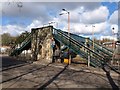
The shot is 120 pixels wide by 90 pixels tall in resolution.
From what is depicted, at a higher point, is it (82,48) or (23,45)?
(23,45)

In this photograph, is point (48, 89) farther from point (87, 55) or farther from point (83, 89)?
point (87, 55)

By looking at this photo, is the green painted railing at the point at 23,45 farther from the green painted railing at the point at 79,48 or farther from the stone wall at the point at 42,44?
the green painted railing at the point at 79,48

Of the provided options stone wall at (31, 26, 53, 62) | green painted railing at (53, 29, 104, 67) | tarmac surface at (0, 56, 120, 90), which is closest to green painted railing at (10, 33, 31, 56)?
stone wall at (31, 26, 53, 62)

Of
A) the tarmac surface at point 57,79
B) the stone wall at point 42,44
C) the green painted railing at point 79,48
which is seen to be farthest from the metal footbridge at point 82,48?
the tarmac surface at point 57,79

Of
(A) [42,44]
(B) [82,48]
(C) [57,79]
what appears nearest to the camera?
(C) [57,79]

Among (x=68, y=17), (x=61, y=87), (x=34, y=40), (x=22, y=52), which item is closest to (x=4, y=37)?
(x=22, y=52)

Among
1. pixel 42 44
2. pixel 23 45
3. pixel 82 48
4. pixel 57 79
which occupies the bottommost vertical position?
pixel 57 79

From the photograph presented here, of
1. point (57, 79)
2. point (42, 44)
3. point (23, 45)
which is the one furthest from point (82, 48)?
point (23, 45)

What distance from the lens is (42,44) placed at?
114 feet

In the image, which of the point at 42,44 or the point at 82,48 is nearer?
the point at 82,48

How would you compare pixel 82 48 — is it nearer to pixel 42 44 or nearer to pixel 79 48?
pixel 79 48

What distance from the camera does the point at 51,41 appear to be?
3347 centimetres

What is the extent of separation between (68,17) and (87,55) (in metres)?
6.58

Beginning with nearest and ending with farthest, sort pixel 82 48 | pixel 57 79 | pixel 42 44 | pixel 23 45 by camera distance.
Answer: pixel 57 79, pixel 82 48, pixel 42 44, pixel 23 45
